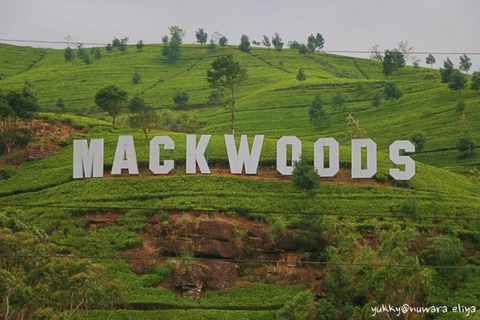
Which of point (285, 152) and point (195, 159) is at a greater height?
point (285, 152)

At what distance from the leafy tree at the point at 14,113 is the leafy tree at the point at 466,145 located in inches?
1564

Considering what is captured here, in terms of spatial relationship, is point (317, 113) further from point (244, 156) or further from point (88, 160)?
point (88, 160)

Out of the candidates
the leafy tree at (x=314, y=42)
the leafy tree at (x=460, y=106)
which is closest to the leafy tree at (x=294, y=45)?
the leafy tree at (x=314, y=42)

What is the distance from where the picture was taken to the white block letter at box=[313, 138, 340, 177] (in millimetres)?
64000

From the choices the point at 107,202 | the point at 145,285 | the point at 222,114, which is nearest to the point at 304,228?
the point at 145,285

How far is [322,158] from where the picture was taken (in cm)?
6469

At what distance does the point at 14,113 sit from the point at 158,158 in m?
16.1

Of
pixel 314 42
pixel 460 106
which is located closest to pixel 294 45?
pixel 314 42

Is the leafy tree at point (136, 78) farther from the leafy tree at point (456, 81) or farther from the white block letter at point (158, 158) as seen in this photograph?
the white block letter at point (158, 158)

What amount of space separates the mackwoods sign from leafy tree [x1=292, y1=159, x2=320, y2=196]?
2678 mm

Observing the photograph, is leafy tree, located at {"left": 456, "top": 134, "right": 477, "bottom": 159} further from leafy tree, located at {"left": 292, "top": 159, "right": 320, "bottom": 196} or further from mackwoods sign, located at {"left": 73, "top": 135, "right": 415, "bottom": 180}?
leafy tree, located at {"left": 292, "top": 159, "right": 320, "bottom": 196}

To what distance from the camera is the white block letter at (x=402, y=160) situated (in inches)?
2506

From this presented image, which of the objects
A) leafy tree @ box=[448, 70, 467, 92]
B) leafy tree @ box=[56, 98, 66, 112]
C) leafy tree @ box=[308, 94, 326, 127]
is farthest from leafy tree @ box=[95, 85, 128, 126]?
leafy tree @ box=[448, 70, 467, 92]

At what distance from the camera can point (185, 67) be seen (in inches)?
5974
